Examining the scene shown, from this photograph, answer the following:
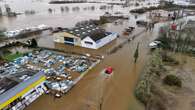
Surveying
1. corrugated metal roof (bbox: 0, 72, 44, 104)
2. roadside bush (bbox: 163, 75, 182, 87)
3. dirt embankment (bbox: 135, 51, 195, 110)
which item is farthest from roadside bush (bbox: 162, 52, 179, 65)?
corrugated metal roof (bbox: 0, 72, 44, 104)

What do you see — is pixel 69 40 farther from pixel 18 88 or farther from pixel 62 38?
pixel 18 88

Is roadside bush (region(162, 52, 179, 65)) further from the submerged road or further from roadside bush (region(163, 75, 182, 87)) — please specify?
roadside bush (region(163, 75, 182, 87))

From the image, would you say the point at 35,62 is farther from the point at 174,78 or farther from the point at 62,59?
the point at 174,78

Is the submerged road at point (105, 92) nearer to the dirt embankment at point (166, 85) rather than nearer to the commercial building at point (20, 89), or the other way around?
the commercial building at point (20, 89)

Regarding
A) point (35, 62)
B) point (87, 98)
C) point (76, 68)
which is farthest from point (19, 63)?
point (87, 98)

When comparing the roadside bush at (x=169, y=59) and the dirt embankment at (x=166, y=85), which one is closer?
the dirt embankment at (x=166, y=85)

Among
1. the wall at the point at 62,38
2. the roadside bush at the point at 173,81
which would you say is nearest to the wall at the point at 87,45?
the wall at the point at 62,38
